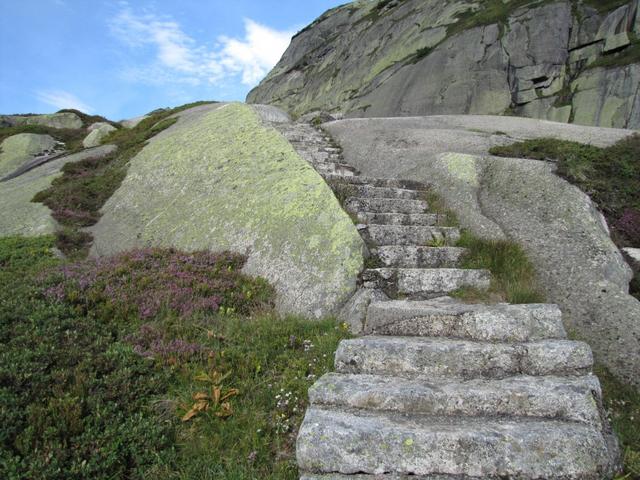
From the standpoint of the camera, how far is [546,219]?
29.2 feet

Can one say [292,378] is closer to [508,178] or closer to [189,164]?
[508,178]

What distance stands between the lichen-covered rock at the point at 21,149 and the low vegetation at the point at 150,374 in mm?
20092

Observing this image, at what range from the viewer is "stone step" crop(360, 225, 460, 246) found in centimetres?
867

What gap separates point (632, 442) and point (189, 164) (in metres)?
13.8

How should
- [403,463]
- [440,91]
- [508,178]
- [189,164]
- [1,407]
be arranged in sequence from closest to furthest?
[403,463] < [1,407] < [508,178] < [189,164] < [440,91]

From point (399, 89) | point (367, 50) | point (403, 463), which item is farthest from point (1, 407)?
point (367, 50)

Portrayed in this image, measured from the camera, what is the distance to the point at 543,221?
888 centimetres

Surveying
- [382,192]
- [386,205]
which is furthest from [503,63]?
[386,205]

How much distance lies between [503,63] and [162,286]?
48074mm

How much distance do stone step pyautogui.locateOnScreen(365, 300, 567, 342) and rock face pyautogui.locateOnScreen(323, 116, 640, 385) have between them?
103 centimetres

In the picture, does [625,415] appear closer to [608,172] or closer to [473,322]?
[473,322]

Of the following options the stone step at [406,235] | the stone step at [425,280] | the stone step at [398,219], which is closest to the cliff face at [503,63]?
the stone step at [398,219]

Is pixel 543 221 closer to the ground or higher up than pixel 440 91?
closer to the ground

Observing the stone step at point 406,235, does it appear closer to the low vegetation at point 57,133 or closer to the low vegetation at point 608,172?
the low vegetation at point 608,172
